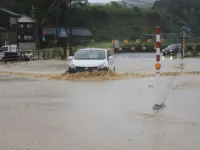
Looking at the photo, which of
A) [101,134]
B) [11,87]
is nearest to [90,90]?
[11,87]

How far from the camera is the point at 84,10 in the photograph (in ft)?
445

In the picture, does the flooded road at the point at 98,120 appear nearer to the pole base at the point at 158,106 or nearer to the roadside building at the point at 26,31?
the pole base at the point at 158,106

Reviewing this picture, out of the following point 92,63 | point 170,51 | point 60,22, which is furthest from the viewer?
point 60,22

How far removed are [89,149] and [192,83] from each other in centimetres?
1051

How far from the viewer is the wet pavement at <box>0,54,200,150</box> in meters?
7.09

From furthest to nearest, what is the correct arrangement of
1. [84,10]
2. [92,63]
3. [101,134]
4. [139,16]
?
[139,16] → [84,10] → [92,63] → [101,134]

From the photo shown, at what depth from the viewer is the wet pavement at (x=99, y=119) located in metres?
7.09

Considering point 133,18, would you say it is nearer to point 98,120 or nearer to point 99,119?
point 99,119

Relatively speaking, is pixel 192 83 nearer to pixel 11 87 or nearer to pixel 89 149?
pixel 11 87

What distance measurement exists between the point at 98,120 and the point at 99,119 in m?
0.11

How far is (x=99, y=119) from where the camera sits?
361 inches

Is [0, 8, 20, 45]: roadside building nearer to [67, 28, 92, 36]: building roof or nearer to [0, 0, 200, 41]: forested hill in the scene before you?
[67, 28, 92, 36]: building roof

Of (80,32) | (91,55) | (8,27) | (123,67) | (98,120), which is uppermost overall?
(80,32)

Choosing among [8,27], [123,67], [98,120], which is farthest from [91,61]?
[8,27]
